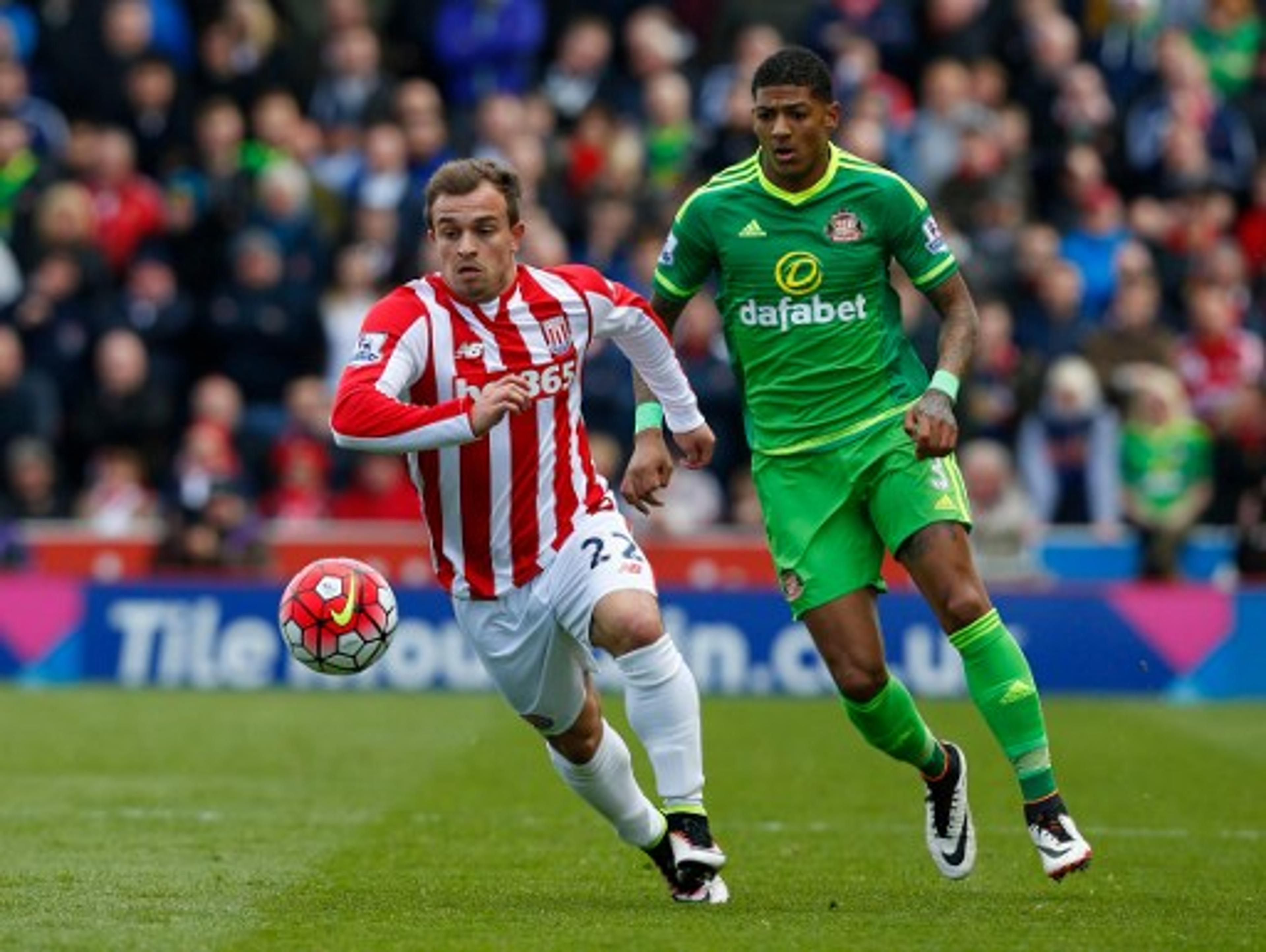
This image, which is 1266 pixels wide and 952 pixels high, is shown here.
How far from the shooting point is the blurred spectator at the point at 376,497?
63.6 feet

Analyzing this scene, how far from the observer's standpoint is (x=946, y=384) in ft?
30.1

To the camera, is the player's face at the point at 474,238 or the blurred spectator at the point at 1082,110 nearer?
the player's face at the point at 474,238

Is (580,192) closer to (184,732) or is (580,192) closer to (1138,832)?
(184,732)

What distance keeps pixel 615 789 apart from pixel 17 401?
11.2m

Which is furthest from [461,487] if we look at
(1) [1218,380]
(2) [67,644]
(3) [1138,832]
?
(1) [1218,380]

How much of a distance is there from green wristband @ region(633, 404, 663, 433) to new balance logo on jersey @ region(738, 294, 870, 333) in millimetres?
501

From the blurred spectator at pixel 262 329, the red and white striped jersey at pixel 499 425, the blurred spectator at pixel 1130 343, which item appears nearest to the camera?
the red and white striped jersey at pixel 499 425

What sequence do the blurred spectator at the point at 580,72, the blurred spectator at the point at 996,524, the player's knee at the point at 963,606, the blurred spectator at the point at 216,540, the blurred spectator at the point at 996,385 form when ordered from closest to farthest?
the player's knee at the point at 963,606 < the blurred spectator at the point at 996,524 < the blurred spectator at the point at 216,540 < the blurred spectator at the point at 996,385 < the blurred spectator at the point at 580,72

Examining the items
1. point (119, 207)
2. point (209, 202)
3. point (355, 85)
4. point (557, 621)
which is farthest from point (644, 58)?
point (557, 621)

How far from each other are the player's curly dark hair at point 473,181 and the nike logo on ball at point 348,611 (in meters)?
1.22

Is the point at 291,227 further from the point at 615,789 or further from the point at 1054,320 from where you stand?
the point at 615,789

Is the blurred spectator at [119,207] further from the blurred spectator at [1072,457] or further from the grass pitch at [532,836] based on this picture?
the blurred spectator at [1072,457]

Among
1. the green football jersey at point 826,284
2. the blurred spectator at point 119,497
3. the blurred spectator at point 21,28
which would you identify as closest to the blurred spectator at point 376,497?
the blurred spectator at point 119,497

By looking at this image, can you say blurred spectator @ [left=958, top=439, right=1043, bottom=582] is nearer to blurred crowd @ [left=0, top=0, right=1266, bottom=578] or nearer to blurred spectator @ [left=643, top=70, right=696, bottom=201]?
blurred crowd @ [left=0, top=0, right=1266, bottom=578]
